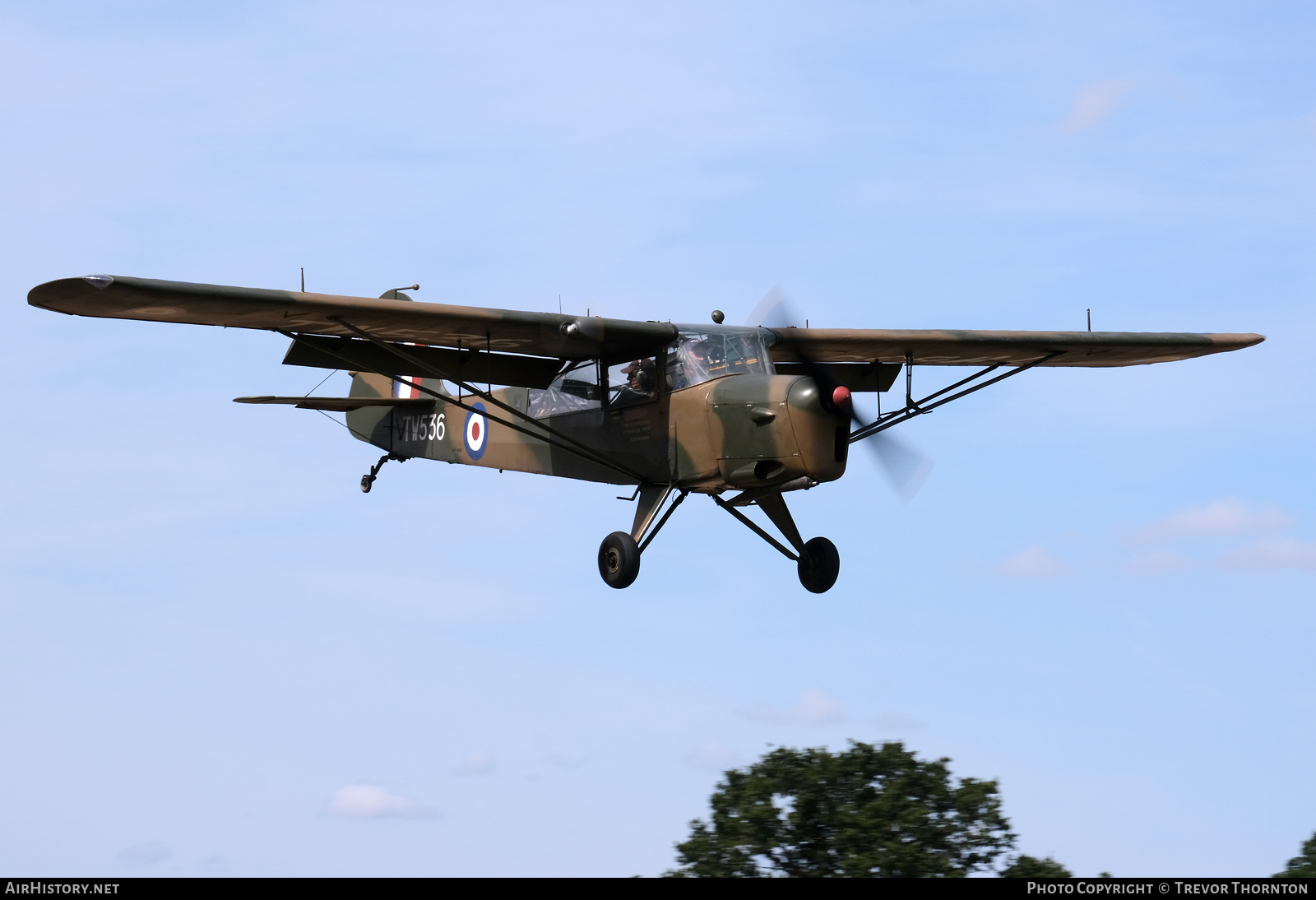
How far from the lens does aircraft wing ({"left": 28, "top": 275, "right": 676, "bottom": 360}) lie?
14.3 meters

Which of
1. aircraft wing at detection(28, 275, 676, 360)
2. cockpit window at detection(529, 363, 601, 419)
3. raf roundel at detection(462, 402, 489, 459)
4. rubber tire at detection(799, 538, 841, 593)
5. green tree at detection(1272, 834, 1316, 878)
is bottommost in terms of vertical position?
green tree at detection(1272, 834, 1316, 878)

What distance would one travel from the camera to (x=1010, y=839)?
58.2 ft

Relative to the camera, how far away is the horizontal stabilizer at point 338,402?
19.7 m

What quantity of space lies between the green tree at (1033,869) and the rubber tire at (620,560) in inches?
206

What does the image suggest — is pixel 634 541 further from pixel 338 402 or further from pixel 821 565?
pixel 338 402

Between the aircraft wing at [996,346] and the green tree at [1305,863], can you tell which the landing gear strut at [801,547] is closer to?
the aircraft wing at [996,346]

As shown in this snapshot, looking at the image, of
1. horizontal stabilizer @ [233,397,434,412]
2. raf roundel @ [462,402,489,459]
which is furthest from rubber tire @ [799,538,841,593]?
horizontal stabilizer @ [233,397,434,412]

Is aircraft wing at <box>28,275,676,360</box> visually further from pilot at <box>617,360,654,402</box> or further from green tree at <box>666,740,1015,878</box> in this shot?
green tree at <box>666,740,1015,878</box>

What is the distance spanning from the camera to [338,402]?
67.2 ft

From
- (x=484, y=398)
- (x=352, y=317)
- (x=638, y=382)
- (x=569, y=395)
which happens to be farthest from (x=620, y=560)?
(x=352, y=317)

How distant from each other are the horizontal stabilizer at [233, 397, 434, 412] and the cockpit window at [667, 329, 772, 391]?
5.06 meters

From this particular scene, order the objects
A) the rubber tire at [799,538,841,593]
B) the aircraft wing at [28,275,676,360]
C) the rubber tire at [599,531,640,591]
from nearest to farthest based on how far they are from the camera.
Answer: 1. the aircraft wing at [28,275,676,360]
2. the rubber tire at [599,531,640,591]
3. the rubber tire at [799,538,841,593]

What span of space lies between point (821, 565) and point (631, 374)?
116 inches
